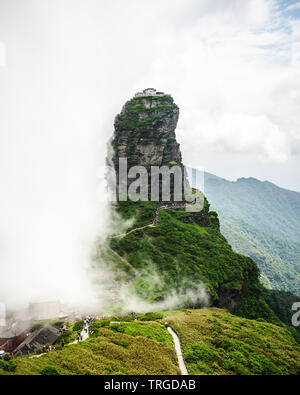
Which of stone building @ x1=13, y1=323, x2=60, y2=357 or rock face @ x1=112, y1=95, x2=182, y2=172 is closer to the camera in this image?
stone building @ x1=13, y1=323, x2=60, y2=357

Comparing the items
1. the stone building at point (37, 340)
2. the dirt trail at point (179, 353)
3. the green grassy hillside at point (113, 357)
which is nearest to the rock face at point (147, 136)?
the stone building at point (37, 340)

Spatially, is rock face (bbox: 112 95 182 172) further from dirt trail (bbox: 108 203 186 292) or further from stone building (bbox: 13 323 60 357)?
stone building (bbox: 13 323 60 357)

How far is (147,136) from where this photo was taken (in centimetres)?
11262

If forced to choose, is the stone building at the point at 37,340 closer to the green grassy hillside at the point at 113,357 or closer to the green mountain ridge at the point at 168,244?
the green grassy hillside at the point at 113,357

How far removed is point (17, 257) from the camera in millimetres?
64438

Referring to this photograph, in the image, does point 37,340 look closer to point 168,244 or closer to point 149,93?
point 168,244

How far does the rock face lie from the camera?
11231cm

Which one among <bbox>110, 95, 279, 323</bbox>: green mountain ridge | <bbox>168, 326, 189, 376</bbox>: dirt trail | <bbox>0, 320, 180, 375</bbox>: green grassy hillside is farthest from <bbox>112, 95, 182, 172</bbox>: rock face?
<bbox>0, 320, 180, 375</bbox>: green grassy hillside

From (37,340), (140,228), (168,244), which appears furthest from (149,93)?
(37,340)

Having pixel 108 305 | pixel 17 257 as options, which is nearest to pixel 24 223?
pixel 17 257

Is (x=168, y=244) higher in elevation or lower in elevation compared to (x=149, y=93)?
lower

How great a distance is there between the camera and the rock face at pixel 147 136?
112312mm
